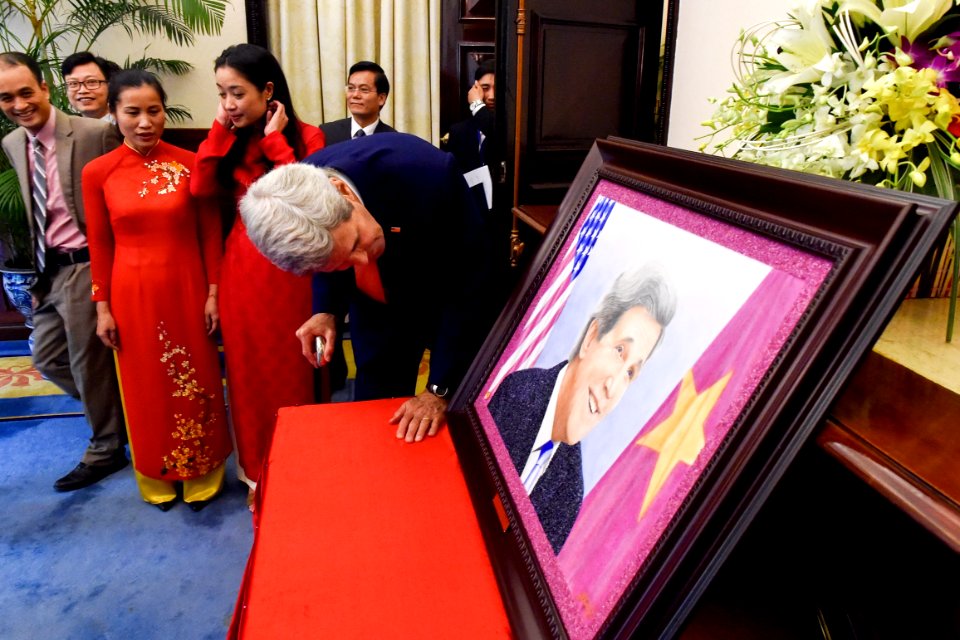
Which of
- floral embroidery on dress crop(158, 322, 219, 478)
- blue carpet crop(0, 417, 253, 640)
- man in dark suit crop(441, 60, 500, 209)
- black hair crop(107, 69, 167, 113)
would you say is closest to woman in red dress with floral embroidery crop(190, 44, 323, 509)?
floral embroidery on dress crop(158, 322, 219, 478)

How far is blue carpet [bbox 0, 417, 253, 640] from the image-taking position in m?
1.88

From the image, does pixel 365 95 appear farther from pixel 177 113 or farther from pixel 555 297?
pixel 555 297

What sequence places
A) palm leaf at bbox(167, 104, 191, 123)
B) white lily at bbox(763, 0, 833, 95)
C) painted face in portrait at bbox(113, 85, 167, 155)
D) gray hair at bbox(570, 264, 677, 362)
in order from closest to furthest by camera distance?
gray hair at bbox(570, 264, 677, 362), white lily at bbox(763, 0, 833, 95), painted face in portrait at bbox(113, 85, 167, 155), palm leaf at bbox(167, 104, 191, 123)

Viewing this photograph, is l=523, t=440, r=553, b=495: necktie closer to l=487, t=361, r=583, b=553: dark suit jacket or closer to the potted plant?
l=487, t=361, r=583, b=553: dark suit jacket

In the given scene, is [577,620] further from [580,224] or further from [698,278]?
[580,224]

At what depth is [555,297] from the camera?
37.5 inches

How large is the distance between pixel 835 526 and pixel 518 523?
39 centimetres

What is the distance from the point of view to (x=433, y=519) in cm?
82

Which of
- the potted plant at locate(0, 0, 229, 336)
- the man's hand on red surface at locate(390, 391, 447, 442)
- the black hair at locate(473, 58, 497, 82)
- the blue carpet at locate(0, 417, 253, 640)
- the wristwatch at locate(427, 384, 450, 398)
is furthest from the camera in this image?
the black hair at locate(473, 58, 497, 82)

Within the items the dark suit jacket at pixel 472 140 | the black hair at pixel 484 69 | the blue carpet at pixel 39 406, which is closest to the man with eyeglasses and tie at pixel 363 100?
the dark suit jacket at pixel 472 140

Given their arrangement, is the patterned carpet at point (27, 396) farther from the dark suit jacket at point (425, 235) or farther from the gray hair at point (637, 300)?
the gray hair at point (637, 300)

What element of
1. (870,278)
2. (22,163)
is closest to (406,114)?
(22,163)

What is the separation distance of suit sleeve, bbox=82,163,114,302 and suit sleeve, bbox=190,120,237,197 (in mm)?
289

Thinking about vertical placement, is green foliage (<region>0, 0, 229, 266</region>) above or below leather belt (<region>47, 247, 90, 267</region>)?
above
